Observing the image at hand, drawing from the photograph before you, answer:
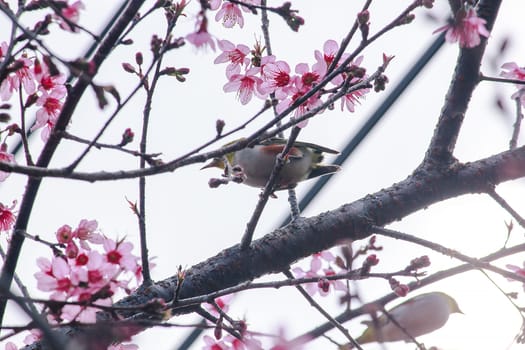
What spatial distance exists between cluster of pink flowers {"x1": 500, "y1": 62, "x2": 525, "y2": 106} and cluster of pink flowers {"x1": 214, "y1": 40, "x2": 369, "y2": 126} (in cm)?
47

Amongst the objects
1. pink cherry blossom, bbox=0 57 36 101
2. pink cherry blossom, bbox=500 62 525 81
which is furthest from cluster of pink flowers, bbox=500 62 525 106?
pink cherry blossom, bbox=0 57 36 101

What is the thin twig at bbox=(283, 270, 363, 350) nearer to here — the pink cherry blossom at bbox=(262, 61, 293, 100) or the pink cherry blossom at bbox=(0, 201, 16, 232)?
the pink cherry blossom at bbox=(262, 61, 293, 100)

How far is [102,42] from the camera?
3.90 ft

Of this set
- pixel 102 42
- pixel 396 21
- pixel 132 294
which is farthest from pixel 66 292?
pixel 396 21

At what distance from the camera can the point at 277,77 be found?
148 centimetres

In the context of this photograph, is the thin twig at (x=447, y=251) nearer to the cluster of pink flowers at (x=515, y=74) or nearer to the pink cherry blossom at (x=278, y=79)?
the pink cherry blossom at (x=278, y=79)

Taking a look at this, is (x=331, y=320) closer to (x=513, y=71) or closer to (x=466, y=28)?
(x=466, y=28)

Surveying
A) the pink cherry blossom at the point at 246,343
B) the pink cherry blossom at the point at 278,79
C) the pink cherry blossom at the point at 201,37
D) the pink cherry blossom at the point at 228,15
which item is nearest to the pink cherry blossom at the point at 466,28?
the pink cherry blossom at the point at 278,79

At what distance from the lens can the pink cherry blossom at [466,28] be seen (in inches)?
50.8

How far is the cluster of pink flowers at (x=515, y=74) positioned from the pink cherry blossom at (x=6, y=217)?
1308 mm

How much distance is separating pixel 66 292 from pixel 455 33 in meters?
0.89

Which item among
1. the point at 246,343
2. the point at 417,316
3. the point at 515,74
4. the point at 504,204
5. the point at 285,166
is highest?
the point at 285,166

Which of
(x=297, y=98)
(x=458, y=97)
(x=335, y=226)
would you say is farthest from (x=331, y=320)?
(x=458, y=97)

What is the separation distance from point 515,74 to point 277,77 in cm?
71
